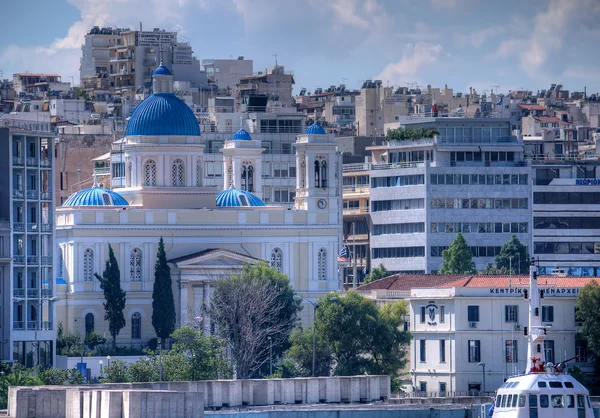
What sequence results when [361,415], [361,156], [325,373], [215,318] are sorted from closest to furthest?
[361,415]
[325,373]
[215,318]
[361,156]

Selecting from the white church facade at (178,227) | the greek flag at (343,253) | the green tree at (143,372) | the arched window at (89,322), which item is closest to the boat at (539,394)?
the green tree at (143,372)

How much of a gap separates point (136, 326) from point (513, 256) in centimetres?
2793

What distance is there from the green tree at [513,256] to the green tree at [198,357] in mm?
40132

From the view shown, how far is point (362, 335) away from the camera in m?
123

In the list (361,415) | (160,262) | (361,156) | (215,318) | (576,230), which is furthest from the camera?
(361,156)

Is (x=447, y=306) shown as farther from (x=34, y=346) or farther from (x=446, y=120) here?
(x=446, y=120)

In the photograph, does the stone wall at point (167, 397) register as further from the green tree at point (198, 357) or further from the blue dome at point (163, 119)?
the blue dome at point (163, 119)

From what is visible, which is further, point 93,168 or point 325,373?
point 93,168

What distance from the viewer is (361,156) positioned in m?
188

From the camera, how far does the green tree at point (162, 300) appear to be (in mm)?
138875

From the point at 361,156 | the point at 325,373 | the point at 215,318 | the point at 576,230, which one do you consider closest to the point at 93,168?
the point at 361,156

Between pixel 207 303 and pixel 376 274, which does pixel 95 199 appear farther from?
pixel 376 274

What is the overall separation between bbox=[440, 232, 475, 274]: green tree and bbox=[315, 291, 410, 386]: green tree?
27.0 metres

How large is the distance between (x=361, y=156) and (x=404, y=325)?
62.6 m
